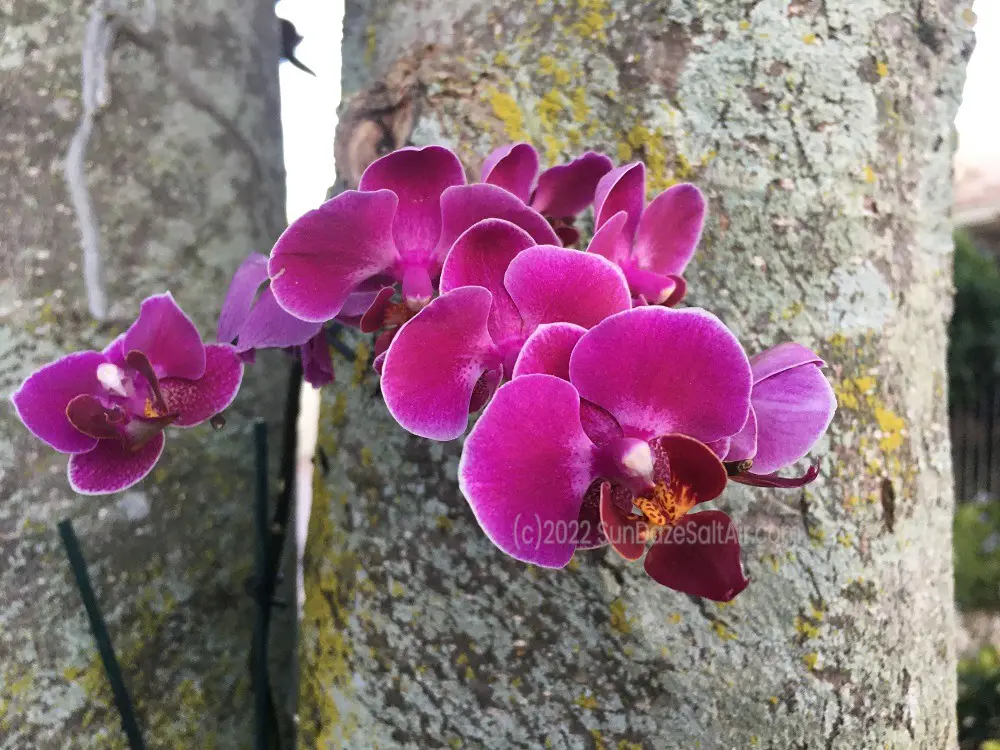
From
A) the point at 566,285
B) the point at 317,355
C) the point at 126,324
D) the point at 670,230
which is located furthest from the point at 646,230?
the point at 126,324

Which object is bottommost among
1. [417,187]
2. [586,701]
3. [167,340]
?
[586,701]

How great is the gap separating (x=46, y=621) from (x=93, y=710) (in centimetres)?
9

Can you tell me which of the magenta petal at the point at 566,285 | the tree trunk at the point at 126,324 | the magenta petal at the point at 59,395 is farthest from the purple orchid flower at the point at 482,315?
the tree trunk at the point at 126,324

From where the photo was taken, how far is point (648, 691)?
48 centimetres

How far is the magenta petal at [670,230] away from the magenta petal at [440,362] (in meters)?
0.14

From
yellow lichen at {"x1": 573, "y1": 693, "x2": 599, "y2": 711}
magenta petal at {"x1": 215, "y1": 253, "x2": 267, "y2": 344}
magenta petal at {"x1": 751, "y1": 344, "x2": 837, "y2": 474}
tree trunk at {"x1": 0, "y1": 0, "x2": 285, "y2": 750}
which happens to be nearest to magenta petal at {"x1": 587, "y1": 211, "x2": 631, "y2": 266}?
magenta petal at {"x1": 751, "y1": 344, "x2": 837, "y2": 474}

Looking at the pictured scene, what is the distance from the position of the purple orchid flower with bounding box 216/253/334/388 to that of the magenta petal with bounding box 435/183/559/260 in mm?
118

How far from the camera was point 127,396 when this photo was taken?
1.23 feet

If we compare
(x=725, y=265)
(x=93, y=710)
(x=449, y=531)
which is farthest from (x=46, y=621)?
(x=725, y=265)

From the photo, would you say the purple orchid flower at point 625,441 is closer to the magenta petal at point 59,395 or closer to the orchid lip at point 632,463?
→ the orchid lip at point 632,463

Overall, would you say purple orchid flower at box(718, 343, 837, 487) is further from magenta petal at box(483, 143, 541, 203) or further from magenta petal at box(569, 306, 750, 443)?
magenta petal at box(483, 143, 541, 203)

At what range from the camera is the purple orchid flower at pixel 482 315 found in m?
0.29

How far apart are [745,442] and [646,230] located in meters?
0.16

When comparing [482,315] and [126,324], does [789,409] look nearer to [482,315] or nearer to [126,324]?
[482,315]
